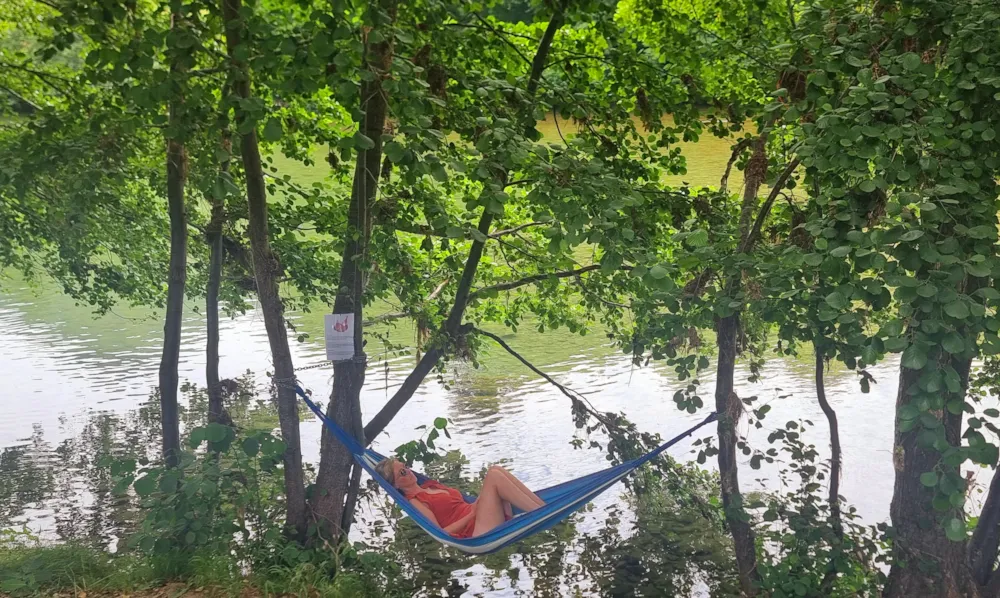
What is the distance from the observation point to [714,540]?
15.7 ft

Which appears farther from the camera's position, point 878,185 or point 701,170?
point 701,170

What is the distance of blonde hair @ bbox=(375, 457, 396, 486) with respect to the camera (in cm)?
366

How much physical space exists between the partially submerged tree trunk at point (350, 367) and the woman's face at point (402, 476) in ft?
0.59

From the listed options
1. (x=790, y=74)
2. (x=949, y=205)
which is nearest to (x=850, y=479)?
(x=790, y=74)

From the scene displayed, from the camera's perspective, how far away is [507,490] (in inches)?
148

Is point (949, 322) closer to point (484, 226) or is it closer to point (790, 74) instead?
point (790, 74)

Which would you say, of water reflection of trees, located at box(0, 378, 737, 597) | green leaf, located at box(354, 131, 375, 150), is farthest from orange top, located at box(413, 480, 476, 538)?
green leaf, located at box(354, 131, 375, 150)

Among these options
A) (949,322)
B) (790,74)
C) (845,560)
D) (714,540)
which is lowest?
(714,540)

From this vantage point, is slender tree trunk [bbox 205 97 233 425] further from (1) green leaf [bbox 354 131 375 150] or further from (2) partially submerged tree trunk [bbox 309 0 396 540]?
(1) green leaf [bbox 354 131 375 150]

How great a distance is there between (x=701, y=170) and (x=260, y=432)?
1095cm

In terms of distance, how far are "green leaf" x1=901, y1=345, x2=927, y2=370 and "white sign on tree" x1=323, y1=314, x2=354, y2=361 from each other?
199 cm

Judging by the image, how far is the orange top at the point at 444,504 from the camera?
12.8ft

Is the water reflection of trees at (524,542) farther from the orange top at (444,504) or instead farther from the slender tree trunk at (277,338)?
the slender tree trunk at (277,338)

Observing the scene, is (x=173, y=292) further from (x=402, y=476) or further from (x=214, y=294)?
(x=402, y=476)
